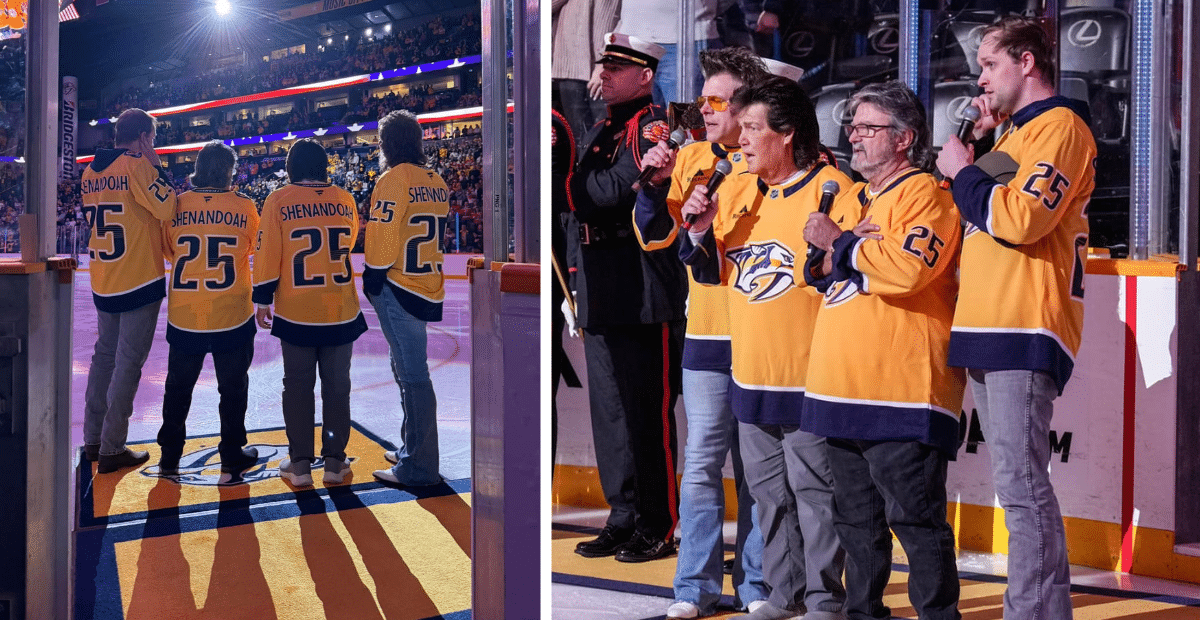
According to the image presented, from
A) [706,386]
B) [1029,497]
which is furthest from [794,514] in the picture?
[1029,497]

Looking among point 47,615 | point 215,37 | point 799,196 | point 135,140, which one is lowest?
point 47,615

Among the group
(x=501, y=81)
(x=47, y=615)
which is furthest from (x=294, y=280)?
(x=47, y=615)

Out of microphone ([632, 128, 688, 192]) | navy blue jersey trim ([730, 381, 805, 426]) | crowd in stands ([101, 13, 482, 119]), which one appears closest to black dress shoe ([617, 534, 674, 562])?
navy blue jersey trim ([730, 381, 805, 426])

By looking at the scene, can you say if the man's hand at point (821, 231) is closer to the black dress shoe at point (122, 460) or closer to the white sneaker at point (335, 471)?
the white sneaker at point (335, 471)

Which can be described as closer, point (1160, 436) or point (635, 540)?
point (1160, 436)

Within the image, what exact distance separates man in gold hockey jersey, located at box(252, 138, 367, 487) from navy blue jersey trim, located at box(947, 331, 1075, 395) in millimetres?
1239

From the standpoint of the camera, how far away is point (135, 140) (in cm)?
186

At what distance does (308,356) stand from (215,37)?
0.70m

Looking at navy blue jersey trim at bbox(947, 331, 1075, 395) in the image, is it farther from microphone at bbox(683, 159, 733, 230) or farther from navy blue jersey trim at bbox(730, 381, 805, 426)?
microphone at bbox(683, 159, 733, 230)

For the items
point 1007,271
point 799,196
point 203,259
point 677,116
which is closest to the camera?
point 1007,271

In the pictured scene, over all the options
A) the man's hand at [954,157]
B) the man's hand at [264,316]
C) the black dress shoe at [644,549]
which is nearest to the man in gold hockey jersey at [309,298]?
the man's hand at [264,316]

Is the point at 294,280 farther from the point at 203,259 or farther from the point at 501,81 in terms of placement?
the point at 501,81

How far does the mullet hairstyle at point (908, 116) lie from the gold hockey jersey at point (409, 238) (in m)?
0.92

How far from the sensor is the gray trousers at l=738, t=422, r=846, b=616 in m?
1.62
